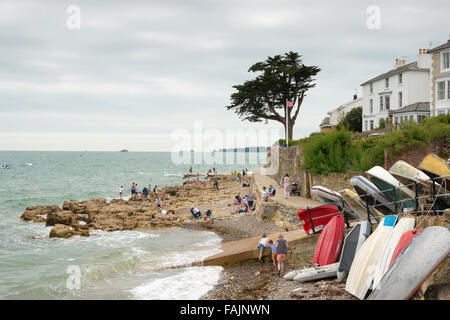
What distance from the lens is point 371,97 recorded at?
1383 inches

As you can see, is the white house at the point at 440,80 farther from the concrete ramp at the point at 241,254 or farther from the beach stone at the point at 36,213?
the beach stone at the point at 36,213

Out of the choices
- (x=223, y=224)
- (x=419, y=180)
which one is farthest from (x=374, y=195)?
(x=223, y=224)

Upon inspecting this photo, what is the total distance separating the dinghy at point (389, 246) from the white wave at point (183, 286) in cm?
491

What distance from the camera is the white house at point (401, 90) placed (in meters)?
30.5

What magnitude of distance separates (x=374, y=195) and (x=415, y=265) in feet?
16.4

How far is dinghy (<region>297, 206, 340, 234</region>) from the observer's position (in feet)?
42.7

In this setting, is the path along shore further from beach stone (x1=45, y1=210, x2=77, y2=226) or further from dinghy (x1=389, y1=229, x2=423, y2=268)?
dinghy (x1=389, y1=229, x2=423, y2=268)

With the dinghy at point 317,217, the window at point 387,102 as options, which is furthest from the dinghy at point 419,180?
the window at point 387,102

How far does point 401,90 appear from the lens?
31281 mm

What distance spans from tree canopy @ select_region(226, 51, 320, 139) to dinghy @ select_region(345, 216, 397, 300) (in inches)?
961

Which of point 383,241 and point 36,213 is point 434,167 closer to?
point 383,241

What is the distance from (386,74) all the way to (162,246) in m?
25.8

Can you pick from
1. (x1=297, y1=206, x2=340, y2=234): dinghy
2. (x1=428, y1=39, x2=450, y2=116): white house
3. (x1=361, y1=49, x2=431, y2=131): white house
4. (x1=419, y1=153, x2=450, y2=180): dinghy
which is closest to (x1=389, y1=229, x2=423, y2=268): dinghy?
(x1=419, y1=153, x2=450, y2=180): dinghy
